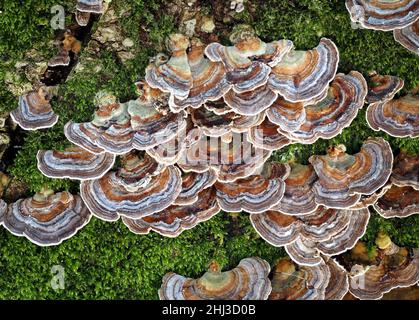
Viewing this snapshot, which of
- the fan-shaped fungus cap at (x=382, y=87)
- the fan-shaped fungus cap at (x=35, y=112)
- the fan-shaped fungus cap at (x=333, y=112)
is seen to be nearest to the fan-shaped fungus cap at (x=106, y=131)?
the fan-shaped fungus cap at (x=35, y=112)

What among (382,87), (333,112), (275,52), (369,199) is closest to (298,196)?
(369,199)

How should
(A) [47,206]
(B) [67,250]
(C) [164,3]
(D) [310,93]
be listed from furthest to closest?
(B) [67,250], (A) [47,206], (C) [164,3], (D) [310,93]

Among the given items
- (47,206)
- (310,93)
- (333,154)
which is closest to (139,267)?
(47,206)

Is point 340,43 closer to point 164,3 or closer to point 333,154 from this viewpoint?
point 333,154

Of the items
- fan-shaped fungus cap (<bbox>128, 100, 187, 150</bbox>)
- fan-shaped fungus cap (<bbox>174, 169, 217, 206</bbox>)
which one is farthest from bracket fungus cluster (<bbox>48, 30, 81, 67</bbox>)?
fan-shaped fungus cap (<bbox>174, 169, 217, 206</bbox>)

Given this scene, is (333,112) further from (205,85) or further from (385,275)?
(385,275)

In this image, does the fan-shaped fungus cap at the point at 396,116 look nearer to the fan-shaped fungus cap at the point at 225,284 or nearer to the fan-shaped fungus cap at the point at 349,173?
the fan-shaped fungus cap at the point at 349,173

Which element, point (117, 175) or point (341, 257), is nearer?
point (117, 175)
